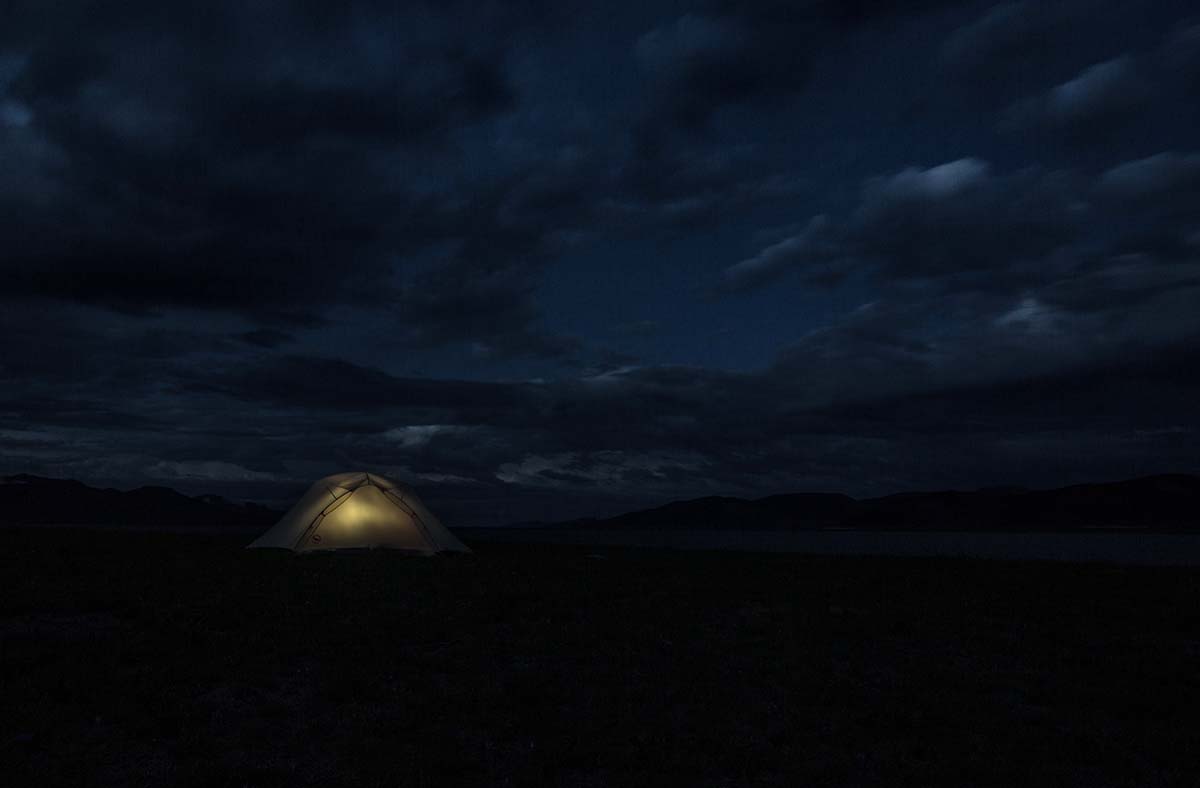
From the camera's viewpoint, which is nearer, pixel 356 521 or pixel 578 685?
pixel 578 685

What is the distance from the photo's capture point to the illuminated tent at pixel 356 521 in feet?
97.2

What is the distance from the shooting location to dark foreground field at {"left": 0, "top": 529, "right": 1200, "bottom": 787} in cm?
853

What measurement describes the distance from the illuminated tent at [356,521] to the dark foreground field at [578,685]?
9.00m

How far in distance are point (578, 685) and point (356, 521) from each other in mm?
20807

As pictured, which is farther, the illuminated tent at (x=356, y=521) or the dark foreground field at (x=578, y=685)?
the illuminated tent at (x=356, y=521)

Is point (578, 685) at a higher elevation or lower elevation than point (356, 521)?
lower

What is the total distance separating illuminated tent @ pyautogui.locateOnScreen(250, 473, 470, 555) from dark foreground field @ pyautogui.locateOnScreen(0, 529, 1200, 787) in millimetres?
8999

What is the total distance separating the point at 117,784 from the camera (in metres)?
7.70

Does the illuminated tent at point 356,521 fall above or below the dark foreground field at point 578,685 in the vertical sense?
above

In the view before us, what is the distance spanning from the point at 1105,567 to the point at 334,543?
3043cm

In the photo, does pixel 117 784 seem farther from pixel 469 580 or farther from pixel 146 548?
pixel 146 548

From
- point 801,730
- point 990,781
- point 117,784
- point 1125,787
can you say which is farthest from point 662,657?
point 117,784

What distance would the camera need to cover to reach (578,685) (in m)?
11.6

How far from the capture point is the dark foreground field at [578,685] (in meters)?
8.53
